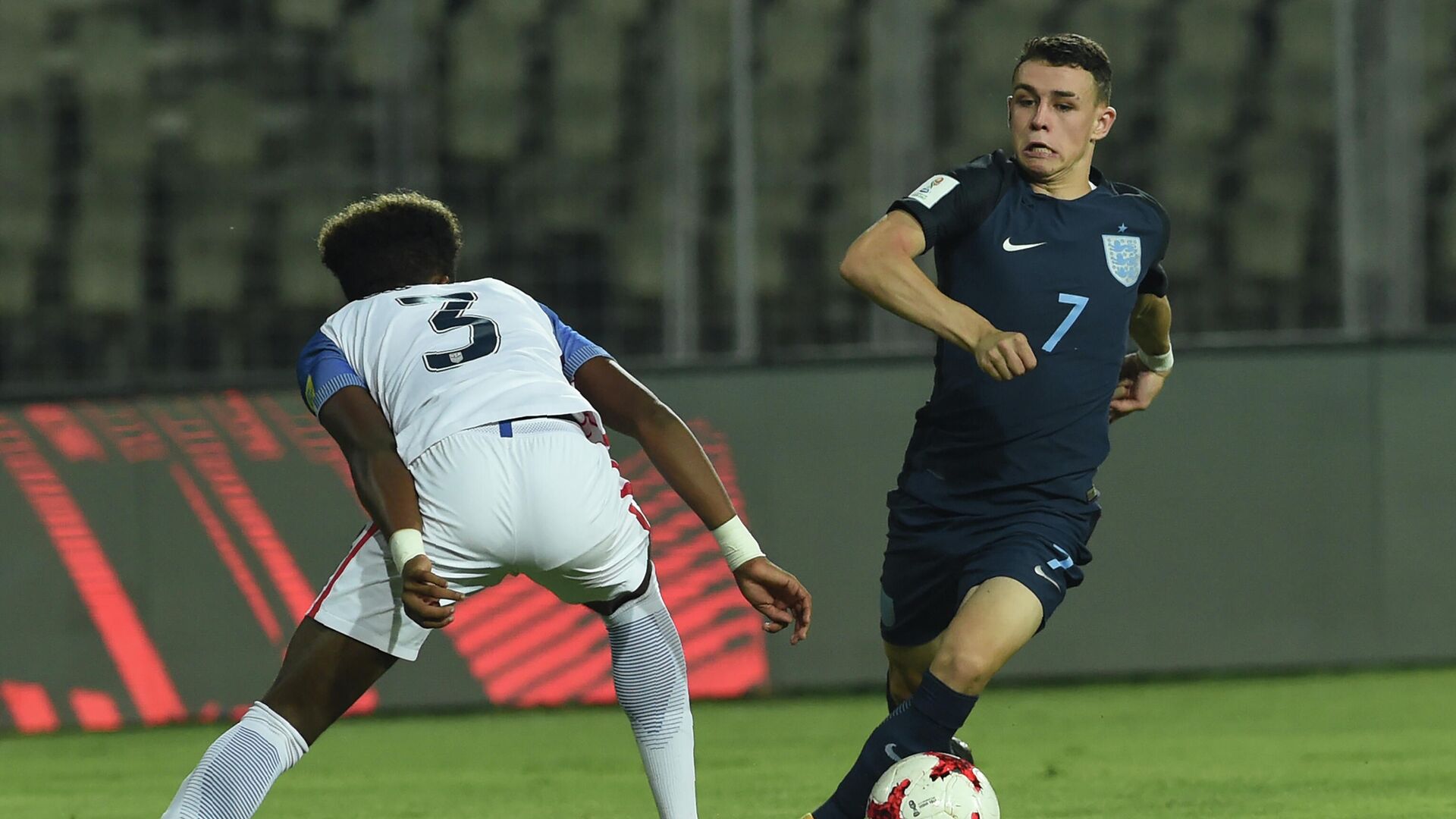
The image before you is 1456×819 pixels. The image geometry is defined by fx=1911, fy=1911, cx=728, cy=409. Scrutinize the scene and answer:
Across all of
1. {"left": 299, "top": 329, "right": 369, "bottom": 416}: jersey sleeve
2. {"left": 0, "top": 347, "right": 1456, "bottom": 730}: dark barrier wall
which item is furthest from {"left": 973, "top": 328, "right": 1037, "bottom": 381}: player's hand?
{"left": 0, "top": 347, "right": 1456, "bottom": 730}: dark barrier wall

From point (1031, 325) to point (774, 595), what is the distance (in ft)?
3.04

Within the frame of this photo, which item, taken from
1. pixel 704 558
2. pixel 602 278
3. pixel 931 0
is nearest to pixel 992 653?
pixel 704 558

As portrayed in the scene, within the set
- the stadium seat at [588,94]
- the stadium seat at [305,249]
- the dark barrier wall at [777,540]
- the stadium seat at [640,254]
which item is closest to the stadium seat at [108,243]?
the stadium seat at [305,249]

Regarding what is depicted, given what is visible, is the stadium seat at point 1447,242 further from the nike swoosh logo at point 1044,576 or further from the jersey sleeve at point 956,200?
the nike swoosh logo at point 1044,576

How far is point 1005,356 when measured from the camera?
3746 mm

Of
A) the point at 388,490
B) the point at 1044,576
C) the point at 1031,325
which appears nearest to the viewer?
the point at 388,490

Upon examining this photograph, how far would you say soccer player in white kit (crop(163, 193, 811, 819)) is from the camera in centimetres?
364

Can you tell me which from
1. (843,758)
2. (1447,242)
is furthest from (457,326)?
(1447,242)

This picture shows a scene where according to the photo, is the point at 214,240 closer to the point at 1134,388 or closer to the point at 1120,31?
the point at 1120,31

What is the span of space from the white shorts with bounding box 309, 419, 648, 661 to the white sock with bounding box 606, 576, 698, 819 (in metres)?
0.28

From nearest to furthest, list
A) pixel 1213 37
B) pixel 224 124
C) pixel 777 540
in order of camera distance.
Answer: pixel 777 540 → pixel 224 124 → pixel 1213 37

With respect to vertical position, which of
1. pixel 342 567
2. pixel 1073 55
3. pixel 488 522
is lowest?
pixel 342 567

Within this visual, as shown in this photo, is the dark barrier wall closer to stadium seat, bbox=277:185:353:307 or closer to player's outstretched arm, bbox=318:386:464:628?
stadium seat, bbox=277:185:353:307

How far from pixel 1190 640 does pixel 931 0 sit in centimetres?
316
